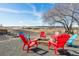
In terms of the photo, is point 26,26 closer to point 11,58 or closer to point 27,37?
point 27,37

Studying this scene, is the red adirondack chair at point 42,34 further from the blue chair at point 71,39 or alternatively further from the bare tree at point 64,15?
the blue chair at point 71,39

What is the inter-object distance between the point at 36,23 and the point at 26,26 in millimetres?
280

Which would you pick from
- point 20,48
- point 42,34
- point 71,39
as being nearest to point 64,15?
point 71,39

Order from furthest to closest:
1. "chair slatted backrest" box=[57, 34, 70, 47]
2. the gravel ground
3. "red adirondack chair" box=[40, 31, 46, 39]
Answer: "red adirondack chair" box=[40, 31, 46, 39]
the gravel ground
"chair slatted backrest" box=[57, 34, 70, 47]

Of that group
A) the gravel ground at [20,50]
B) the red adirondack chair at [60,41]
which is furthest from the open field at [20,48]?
the red adirondack chair at [60,41]

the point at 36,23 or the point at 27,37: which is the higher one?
the point at 36,23

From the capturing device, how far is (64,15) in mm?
5582

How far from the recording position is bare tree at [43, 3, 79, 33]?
5457mm

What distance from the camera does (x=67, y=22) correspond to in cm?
552

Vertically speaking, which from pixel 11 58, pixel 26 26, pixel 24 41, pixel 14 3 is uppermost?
pixel 14 3

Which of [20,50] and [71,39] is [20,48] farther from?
[71,39]

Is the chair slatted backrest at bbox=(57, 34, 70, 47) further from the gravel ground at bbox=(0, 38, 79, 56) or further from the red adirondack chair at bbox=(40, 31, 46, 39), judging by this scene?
the red adirondack chair at bbox=(40, 31, 46, 39)

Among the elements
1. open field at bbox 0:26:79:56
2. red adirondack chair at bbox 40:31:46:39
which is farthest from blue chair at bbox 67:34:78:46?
red adirondack chair at bbox 40:31:46:39

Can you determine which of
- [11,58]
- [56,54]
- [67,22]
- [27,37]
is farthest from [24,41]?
[67,22]
